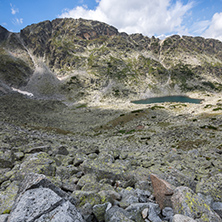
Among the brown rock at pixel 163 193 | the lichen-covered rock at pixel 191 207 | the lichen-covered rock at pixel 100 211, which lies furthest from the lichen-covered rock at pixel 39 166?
the lichen-covered rock at pixel 191 207

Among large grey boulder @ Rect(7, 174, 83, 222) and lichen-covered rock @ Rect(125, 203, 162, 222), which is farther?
lichen-covered rock @ Rect(125, 203, 162, 222)

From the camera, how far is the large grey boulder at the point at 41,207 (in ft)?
11.2

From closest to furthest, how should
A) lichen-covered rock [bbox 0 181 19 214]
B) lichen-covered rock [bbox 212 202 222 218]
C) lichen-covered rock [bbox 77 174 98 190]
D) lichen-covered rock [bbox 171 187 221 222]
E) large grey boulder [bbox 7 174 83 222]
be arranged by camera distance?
large grey boulder [bbox 7 174 83 222] → lichen-covered rock [bbox 171 187 221 222] → lichen-covered rock [bbox 0 181 19 214] → lichen-covered rock [bbox 212 202 222 218] → lichen-covered rock [bbox 77 174 98 190]

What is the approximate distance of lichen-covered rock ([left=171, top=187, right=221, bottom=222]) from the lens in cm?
447

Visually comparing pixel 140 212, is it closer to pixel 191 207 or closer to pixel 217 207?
pixel 191 207

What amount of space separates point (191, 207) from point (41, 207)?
16.4 ft

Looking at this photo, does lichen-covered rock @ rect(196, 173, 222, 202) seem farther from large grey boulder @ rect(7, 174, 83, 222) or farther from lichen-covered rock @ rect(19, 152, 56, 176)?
lichen-covered rock @ rect(19, 152, 56, 176)

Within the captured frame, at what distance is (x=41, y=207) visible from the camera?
3629 millimetres

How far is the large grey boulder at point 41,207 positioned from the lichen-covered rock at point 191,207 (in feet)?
11.9

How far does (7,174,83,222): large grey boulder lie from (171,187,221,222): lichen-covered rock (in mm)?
3622

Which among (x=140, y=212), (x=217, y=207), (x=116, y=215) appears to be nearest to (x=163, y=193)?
(x=140, y=212)

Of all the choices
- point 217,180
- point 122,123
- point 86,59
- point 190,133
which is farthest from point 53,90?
point 217,180

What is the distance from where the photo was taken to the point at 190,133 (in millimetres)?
23547

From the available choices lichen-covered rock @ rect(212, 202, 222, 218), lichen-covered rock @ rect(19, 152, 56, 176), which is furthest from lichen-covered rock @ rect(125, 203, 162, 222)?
lichen-covered rock @ rect(19, 152, 56, 176)
